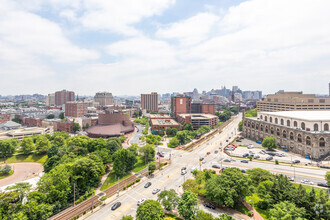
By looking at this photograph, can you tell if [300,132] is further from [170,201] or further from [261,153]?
[170,201]

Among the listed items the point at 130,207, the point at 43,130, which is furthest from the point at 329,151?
the point at 43,130

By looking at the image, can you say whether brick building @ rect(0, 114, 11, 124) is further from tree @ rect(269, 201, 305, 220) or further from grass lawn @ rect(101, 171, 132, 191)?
tree @ rect(269, 201, 305, 220)

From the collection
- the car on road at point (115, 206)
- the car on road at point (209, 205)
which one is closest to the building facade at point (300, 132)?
the car on road at point (209, 205)

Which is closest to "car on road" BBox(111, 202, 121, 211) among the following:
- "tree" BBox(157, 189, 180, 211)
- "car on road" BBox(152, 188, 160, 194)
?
"car on road" BBox(152, 188, 160, 194)

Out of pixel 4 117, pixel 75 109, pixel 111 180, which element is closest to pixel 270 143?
pixel 111 180

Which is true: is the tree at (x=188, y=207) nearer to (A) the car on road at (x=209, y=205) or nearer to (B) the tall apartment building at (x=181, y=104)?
(A) the car on road at (x=209, y=205)

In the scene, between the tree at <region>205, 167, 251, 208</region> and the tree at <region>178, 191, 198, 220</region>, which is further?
the tree at <region>205, 167, 251, 208</region>
